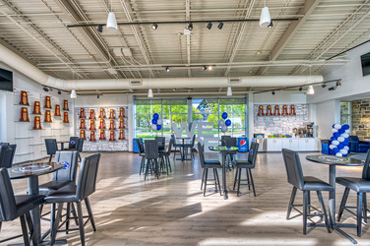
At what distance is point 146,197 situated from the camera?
402 centimetres

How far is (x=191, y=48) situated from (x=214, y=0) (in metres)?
2.38

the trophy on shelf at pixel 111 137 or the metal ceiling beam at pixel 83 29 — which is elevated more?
the metal ceiling beam at pixel 83 29

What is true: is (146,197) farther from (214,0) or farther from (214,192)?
(214,0)

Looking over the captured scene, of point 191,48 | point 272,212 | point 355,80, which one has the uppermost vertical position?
point 191,48

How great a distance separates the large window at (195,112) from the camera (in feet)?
38.8

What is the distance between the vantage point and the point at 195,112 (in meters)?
11.8

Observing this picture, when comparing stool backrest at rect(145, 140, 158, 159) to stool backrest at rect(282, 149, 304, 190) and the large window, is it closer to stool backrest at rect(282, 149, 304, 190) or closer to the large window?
stool backrest at rect(282, 149, 304, 190)

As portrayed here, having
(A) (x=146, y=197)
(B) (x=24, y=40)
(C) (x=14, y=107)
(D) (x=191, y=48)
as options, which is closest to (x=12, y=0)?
(B) (x=24, y=40)

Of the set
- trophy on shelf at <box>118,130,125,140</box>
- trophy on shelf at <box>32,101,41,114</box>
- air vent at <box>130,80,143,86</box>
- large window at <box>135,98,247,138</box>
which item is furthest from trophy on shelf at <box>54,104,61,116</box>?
air vent at <box>130,80,143,86</box>

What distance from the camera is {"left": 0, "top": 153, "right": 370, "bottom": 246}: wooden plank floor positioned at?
8.22 feet

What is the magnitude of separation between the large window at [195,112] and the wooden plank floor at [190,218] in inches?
275

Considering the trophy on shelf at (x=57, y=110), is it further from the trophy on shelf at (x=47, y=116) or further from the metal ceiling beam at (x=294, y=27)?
the metal ceiling beam at (x=294, y=27)

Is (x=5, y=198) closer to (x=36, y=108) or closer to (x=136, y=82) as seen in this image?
(x=136, y=82)

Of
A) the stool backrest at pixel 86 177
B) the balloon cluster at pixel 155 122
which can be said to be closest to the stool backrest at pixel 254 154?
the stool backrest at pixel 86 177
